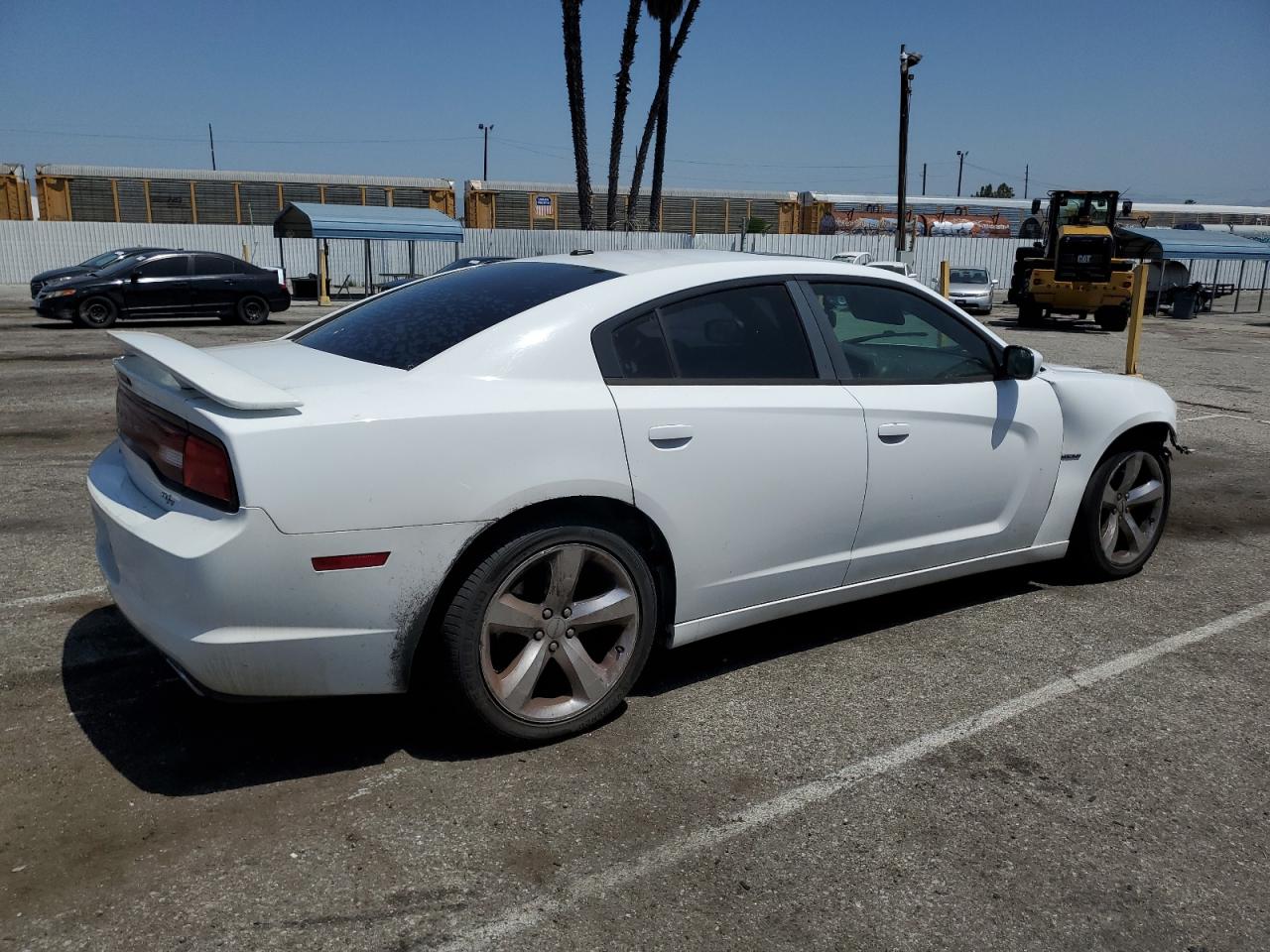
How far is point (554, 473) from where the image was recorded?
3.20 metres

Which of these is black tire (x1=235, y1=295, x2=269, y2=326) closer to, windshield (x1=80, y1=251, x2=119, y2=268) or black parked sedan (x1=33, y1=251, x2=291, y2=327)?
black parked sedan (x1=33, y1=251, x2=291, y2=327)

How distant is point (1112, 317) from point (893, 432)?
23.6 m

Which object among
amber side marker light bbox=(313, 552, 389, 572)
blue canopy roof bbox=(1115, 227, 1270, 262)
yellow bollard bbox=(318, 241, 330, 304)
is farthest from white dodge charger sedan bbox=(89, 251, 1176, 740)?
blue canopy roof bbox=(1115, 227, 1270, 262)

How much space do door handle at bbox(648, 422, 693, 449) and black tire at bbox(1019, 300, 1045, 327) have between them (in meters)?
24.2

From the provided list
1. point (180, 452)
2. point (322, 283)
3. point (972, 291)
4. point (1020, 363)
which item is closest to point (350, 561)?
point (180, 452)

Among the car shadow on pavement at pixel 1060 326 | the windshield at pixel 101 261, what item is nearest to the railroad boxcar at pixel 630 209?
the car shadow on pavement at pixel 1060 326

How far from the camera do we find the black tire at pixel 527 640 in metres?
3.12

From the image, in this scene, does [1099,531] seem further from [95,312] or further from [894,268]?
[95,312]

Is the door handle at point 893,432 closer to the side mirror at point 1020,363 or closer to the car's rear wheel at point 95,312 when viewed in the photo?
the side mirror at point 1020,363

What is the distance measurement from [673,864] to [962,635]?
7.01 feet

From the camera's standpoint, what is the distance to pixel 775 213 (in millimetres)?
45812

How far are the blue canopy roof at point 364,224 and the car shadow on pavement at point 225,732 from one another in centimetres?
2679

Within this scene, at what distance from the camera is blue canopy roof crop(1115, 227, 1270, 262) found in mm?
30438

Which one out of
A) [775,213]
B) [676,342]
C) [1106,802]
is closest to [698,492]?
[676,342]
